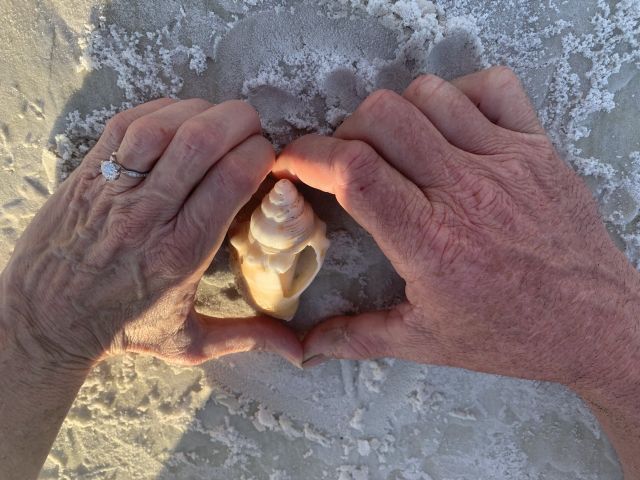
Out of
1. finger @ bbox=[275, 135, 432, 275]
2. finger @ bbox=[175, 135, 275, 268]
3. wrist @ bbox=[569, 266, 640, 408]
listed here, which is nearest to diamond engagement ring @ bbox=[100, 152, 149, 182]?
finger @ bbox=[175, 135, 275, 268]

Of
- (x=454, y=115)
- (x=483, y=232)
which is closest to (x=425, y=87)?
(x=454, y=115)

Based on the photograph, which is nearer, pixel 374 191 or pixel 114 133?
pixel 374 191

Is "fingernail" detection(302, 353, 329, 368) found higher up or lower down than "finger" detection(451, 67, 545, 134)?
lower down

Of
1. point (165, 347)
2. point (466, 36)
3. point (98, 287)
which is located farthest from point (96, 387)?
point (466, 36)

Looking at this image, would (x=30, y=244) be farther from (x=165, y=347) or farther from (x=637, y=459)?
(x=637, y=459)

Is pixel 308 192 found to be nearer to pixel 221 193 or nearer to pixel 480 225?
pixel 221 193

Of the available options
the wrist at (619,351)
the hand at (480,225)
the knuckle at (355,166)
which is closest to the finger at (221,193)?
the hand at (480,225)

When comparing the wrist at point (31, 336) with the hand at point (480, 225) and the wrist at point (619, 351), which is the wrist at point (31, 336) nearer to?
the hand at point (480, 225)

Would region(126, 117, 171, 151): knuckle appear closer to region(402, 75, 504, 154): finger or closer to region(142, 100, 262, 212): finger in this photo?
region(142, 100, 262, 212): finger
